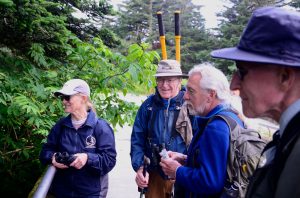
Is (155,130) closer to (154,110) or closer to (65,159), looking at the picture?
(154,110)

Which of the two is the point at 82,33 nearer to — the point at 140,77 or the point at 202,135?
the point at 140,77

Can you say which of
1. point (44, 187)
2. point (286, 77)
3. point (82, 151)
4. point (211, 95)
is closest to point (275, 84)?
point (286, 77)

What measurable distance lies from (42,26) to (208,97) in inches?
88.0

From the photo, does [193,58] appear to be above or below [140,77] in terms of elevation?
below

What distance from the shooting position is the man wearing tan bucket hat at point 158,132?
12.0 ft

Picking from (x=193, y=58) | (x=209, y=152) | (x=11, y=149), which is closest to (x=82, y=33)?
(x=11, y=149)

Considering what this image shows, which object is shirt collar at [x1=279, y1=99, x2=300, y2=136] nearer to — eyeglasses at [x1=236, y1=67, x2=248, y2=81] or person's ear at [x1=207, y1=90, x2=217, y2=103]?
eyeglasses at [x1=236, y1=67, x2=248, y2=81]

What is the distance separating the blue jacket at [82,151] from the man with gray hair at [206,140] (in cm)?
79

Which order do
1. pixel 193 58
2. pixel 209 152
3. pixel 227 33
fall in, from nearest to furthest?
pixel 209 152
pixel 227 33
pixel 193 58

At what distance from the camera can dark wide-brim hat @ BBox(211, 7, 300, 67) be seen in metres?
1.19

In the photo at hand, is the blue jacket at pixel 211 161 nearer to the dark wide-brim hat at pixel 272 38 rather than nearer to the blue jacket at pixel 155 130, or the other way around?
the dark wide-brim hat at pixel 272 38

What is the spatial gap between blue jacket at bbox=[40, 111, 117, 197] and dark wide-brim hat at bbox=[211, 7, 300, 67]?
7.32ft

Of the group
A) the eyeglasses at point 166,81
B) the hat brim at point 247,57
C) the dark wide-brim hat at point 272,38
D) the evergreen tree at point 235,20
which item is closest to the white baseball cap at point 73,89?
the eyeglasses at point 166,81

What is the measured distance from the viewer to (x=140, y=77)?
4.68 m
